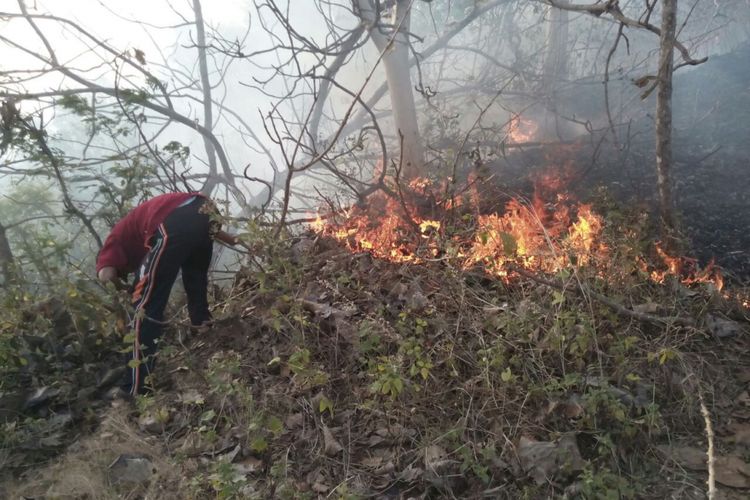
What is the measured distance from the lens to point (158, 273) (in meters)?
3.16

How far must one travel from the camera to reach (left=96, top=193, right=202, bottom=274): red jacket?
332 centimetres

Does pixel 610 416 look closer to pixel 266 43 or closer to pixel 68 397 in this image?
pixel 68 397

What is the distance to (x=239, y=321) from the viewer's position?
3.54 m

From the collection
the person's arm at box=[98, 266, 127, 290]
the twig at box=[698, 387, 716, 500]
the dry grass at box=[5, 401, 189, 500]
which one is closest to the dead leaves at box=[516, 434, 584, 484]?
the twig at box=[698, 387, 716, 500]

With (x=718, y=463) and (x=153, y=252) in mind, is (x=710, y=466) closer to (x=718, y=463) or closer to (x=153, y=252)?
(x=718, y=463)

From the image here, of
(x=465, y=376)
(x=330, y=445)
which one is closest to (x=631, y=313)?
(x=465, y=376)

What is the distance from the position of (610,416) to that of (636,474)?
0.29 meters

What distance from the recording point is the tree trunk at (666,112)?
133 inches

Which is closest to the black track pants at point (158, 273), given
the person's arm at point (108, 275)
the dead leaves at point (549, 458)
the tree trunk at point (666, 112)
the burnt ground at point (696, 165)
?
the person's arm at point (108, 275)

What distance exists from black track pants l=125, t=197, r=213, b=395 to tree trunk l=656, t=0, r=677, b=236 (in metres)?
3.69

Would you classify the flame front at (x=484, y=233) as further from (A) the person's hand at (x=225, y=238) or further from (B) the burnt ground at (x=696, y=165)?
(A) the person's hand at (x=225, y=238)

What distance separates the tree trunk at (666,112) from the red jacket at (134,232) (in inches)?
149

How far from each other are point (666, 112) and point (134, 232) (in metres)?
4.28

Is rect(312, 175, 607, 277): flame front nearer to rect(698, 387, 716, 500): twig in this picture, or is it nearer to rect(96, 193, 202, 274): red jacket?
rect(698, 387, 716, 500): twig
